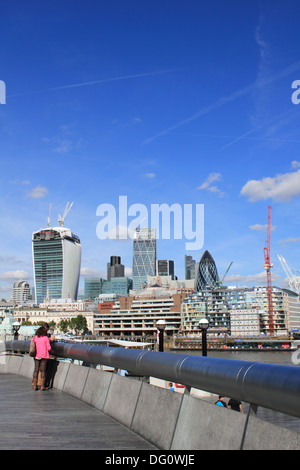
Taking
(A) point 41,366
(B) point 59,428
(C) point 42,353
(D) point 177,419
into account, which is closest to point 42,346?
(C) point 42,353

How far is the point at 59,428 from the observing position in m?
7.86

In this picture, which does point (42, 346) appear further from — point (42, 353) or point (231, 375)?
point (231, 375)

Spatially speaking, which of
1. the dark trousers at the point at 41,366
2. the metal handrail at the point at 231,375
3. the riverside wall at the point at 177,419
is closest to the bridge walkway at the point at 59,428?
the riverside wall at the point at 177,419

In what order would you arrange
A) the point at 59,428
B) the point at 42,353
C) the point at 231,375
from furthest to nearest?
the point at 42,353 → the point at 59,428 → the point at 231,375

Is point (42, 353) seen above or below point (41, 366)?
above

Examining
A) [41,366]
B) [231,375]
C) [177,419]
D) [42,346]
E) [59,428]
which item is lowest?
[59,428]

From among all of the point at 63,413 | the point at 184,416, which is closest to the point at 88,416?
the point at 63,413

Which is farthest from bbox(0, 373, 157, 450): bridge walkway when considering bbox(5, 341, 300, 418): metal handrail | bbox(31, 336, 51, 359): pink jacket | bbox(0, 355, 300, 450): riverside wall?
bbox(31, 336, 51, 359): pink jacket

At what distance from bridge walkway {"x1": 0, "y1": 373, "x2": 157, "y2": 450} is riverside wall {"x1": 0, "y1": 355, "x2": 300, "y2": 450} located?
0.21 m

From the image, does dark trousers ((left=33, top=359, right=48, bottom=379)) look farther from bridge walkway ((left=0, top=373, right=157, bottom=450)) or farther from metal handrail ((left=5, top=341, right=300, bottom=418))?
metal handrail ((left=5, top=341, right=300, bottom=418))

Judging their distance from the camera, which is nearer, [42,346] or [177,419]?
[177,419]

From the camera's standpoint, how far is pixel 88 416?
9.14 meters

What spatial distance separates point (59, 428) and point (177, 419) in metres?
2.53
